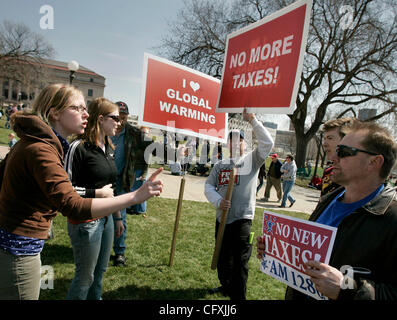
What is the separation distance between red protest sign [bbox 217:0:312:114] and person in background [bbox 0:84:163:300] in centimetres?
132

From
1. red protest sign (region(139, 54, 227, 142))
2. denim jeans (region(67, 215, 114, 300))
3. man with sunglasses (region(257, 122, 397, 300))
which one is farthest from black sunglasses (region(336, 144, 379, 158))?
denim jeans (region(67, 215, 114, 300))

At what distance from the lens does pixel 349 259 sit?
1.58 metres

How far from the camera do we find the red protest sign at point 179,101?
3.17 m

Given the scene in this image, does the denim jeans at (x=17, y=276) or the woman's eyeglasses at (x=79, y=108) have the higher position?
the woman's eyeglasses at (x=79, y=108)

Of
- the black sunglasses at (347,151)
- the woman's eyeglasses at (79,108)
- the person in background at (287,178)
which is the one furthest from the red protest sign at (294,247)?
the person in background at (287,178)

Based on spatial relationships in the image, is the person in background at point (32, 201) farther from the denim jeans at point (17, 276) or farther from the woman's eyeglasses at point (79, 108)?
the woman's eyeglasses at point (79, 108)

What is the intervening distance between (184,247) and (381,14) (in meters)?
21.0

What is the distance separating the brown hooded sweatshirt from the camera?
1.52 metres

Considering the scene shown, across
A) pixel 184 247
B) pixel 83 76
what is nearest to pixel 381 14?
pixel 184 247

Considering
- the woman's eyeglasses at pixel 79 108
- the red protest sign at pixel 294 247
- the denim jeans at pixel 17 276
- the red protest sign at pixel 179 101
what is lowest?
the denim jeans at pixel 17 276

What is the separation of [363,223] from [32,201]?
1.88 meters

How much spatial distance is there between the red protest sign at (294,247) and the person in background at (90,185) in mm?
1236

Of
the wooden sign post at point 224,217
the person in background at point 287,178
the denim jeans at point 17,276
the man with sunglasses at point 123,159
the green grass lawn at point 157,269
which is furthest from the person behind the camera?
the person in background at point 287,178
